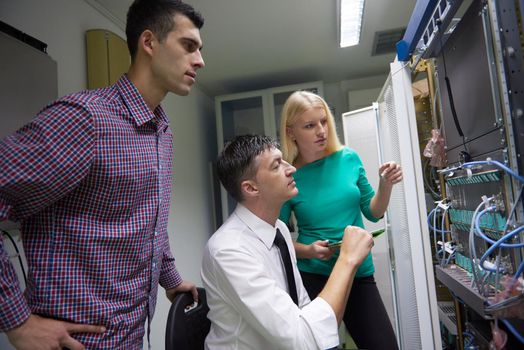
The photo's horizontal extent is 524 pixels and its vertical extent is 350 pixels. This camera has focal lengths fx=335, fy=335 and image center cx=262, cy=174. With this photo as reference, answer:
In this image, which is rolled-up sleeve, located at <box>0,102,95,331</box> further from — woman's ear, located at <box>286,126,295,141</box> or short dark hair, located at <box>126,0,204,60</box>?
woman's ear, located at <box>286,126,295,141</box>

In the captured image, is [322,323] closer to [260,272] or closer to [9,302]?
[260,272]

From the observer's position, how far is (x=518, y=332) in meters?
0.75

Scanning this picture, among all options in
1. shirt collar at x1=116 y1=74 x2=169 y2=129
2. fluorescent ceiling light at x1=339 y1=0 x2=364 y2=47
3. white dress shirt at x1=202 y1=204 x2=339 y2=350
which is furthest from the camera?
fluorescent ceiling light at x1=339 y1=0 x2=364 y2=47

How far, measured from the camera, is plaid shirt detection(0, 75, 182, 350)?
2.48ft

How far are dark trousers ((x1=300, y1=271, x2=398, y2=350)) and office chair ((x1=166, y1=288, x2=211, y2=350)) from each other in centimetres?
51

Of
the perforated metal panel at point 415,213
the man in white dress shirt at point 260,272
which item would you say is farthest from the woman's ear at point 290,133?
the perforated metal panel at point 415,213

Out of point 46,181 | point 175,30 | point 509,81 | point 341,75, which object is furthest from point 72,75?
point 341,75

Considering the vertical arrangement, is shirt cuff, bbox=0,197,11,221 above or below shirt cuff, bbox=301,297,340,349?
above

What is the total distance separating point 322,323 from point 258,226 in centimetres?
36

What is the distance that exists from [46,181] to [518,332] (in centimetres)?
112

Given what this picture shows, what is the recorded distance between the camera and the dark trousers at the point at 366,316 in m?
1.28

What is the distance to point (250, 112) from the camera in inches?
154

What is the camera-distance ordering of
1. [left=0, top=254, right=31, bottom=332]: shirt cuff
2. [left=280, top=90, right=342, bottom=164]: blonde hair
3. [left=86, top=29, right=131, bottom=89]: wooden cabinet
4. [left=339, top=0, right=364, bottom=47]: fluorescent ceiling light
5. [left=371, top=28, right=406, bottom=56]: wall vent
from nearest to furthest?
[left=0, top=254, right=31, bottom=332]: shirt cuff < [left=280, top=90, right=342, bottom=164]: blonde hair < [left=86, top=29, right=131, bottom=89]: wooden cabinet < [left=339, top=0, right=364, bottom=47]: fluorescent ceiling light < [left=371, top=28, right=406, bottom=56]: wall vent

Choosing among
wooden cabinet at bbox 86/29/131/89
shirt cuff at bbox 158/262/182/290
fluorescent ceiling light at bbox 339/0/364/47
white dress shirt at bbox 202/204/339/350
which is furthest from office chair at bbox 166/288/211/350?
fluorescent ceiling light at bbox 339/0/364/47
